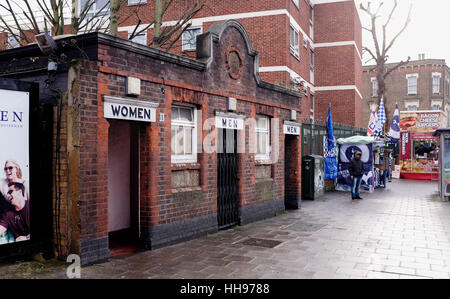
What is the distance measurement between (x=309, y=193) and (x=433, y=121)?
19366 mm

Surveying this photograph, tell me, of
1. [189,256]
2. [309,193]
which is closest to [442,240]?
[189,256]

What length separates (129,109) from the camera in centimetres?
718

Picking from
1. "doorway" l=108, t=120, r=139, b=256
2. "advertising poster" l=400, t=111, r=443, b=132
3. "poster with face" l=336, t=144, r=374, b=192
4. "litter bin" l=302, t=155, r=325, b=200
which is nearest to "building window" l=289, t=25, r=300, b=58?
"poster with face" l=336, t=144, r=374, b=192

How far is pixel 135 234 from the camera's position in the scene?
29.6 feet

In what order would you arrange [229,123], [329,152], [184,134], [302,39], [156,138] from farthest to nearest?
[302,39], [329,152], [229,123], [184,134], [156,138]

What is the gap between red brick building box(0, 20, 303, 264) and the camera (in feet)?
21.5

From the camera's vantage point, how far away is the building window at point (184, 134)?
8.62 meters

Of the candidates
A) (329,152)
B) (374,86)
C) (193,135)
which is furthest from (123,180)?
(374,86)

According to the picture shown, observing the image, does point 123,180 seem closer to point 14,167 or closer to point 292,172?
point 14,167

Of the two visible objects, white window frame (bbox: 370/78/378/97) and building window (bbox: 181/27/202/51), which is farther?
white window frame (bbox: 370/78/378/97)

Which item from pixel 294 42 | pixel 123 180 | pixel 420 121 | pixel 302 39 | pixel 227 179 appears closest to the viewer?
pixel 123 180

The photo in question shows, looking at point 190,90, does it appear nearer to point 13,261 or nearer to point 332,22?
point 13,261

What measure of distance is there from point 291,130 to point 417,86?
3860 centimetres

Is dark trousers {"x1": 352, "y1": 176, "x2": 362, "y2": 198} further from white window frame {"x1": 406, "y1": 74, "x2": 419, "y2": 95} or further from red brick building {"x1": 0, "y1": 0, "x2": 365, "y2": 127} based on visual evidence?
white window frame {"x1": 406, "y1": 74, "x2": 419, "y2": 95}
